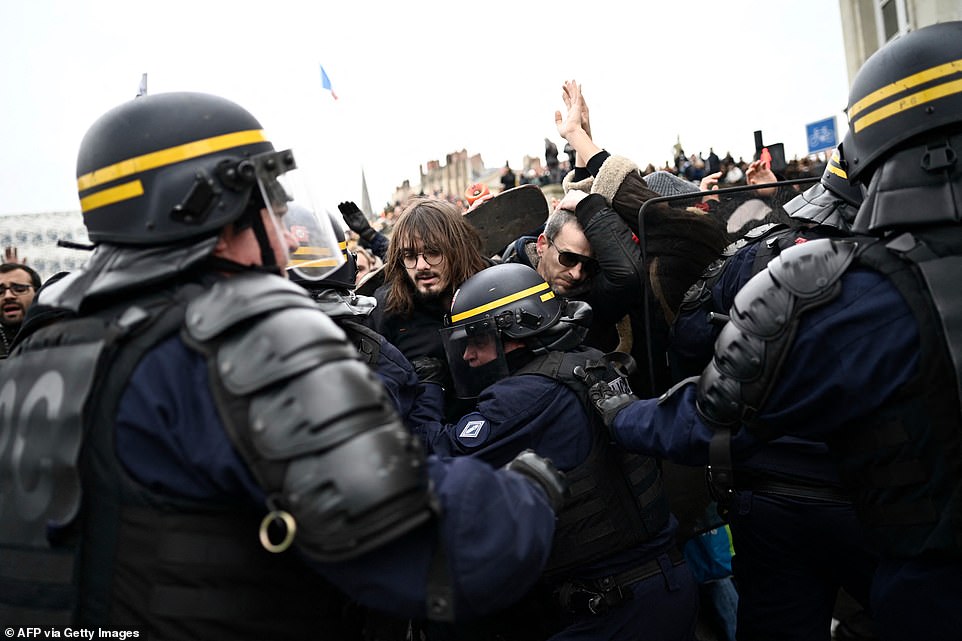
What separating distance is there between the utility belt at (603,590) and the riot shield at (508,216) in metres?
2.71

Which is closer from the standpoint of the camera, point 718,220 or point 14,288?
point 718,220

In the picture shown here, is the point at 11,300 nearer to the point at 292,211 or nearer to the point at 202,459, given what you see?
the point at 292,211

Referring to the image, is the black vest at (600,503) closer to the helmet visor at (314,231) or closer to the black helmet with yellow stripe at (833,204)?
the helmet visor at (314,231)

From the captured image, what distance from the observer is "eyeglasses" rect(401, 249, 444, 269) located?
3984mm

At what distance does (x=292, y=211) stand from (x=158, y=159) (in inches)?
18.7

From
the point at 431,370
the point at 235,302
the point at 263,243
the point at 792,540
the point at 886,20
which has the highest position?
the point at 886,20

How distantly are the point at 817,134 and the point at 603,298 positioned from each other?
35.0 feet

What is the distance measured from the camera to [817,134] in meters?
12.8

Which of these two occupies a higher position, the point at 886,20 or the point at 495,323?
the point at 886,20

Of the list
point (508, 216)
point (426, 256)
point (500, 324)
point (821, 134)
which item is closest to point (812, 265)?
point (500, 324)

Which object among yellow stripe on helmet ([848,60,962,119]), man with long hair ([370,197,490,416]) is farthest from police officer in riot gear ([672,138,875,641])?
man with long hair ([370,197,490,416])

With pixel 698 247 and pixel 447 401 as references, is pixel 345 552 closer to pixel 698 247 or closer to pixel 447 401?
pixel 447 401

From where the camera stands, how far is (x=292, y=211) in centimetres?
216

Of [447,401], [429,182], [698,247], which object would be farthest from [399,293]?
[429,182]
